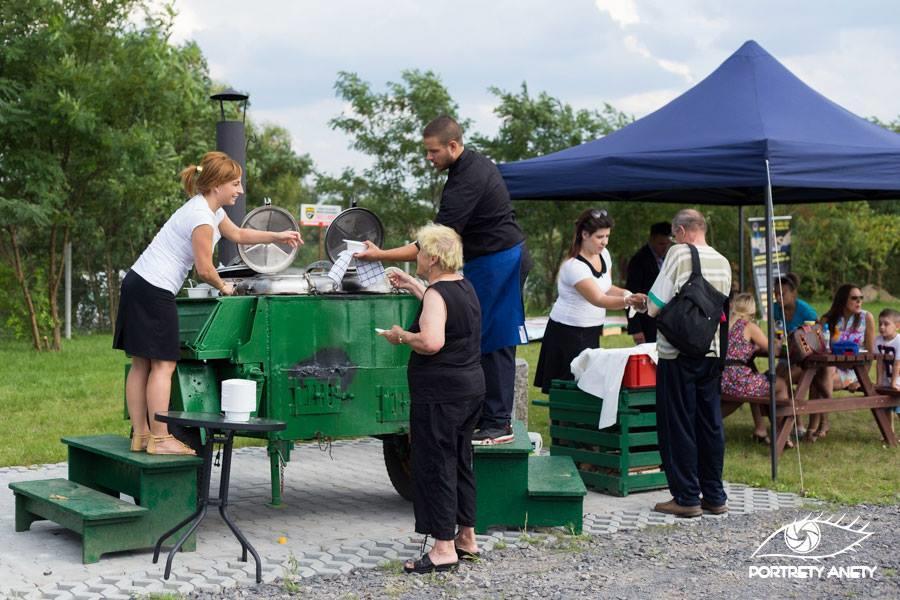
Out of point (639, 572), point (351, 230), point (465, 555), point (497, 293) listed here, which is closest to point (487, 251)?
point (497, 293)

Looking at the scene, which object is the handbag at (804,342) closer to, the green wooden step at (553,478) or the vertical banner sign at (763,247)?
the vertical banner sign at (763,247)

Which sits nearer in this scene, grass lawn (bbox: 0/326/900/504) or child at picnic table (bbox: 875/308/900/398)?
grass lawn (bbox: 0/326/900/504)

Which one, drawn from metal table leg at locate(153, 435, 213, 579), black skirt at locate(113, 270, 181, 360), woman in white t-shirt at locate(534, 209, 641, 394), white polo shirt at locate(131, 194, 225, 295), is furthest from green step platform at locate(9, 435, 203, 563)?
woman in white t-shirt at locate(534, 209, 641, 394)

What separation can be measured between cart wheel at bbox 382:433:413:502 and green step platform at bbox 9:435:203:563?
59.2 inches

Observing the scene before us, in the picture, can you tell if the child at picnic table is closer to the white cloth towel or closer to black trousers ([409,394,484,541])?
the white cloth towel

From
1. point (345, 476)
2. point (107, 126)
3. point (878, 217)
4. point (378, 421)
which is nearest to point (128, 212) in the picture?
point (107, 126)

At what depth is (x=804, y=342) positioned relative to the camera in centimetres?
934

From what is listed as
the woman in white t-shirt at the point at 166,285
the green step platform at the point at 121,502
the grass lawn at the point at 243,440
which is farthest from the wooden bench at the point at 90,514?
the grass lawn at the point at 243,440

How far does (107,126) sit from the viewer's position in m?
17.3

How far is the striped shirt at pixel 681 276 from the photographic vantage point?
6520 millimetres

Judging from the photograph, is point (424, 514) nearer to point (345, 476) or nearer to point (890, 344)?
point (345, 476)

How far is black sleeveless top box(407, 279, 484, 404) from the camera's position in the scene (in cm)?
514

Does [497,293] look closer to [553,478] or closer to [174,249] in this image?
[553,478]

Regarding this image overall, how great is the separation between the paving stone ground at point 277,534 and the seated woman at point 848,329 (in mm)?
2596
